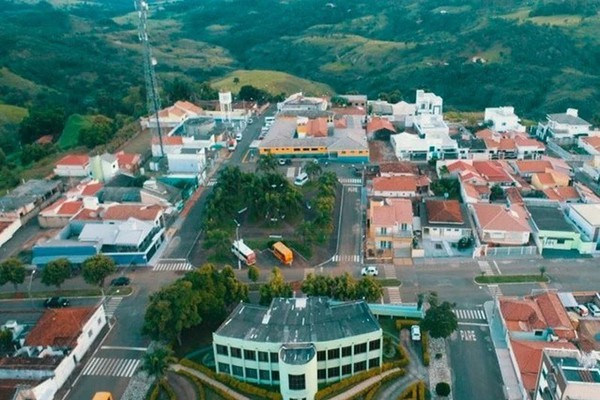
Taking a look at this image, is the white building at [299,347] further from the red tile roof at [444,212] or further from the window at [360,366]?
the red tile roof at [444,212]

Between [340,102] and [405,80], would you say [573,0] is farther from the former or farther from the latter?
[340,102]

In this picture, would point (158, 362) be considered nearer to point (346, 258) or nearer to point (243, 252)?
point (243, 252)

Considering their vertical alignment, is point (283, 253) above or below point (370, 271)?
above

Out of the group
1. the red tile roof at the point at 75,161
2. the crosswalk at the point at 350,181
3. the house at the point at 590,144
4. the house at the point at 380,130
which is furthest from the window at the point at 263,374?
the house at the point at 590,144

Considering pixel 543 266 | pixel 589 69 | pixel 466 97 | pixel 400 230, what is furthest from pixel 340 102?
pixel 589 69

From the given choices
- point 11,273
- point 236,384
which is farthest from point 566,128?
point 11,273

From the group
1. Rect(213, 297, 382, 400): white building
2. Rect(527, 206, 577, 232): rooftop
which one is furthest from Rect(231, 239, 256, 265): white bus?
Rect(527, 206, 577, 232): rooftop

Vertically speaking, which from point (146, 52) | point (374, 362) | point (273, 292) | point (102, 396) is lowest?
point (374, 362)
